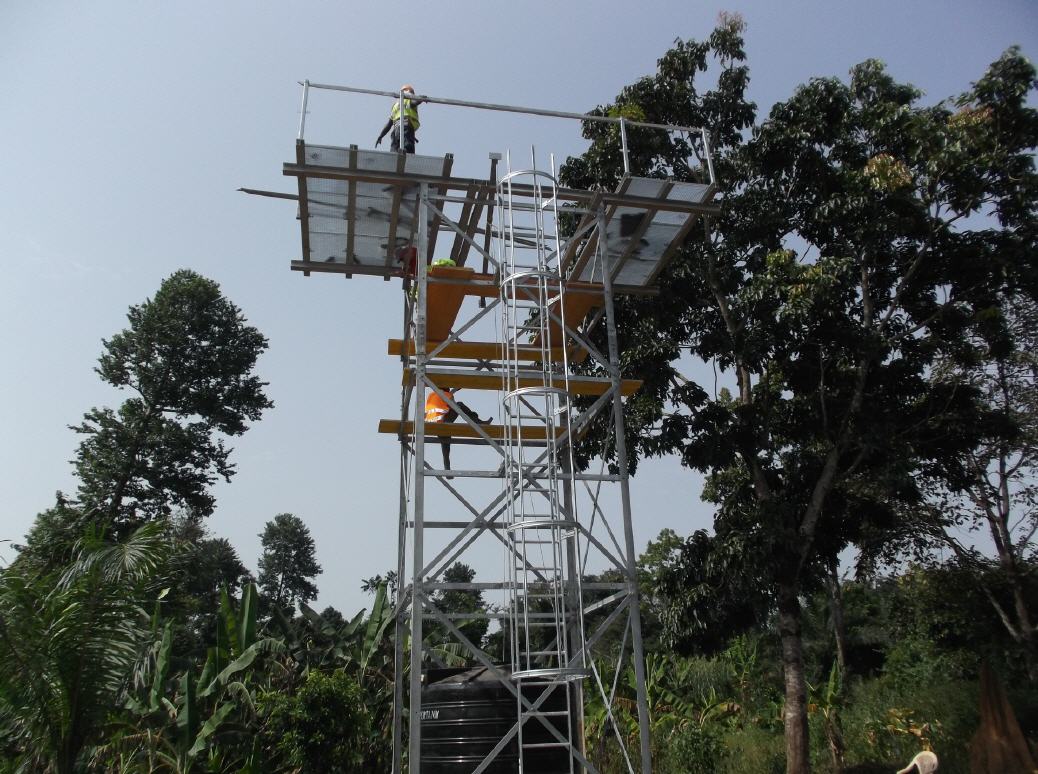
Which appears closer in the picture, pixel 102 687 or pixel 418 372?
pixel 418 372

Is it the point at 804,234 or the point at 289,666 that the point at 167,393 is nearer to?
the point at 289,666

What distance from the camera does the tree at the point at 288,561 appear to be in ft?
202

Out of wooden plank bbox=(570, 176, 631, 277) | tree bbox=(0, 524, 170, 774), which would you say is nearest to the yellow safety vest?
wooden plank bbox=(570, 176, 631, 277)

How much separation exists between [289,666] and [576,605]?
11414 mm

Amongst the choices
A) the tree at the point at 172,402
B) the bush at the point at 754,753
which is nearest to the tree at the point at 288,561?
the tree at the point at 172,402

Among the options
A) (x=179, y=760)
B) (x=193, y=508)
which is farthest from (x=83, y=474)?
(x=179, y=760)

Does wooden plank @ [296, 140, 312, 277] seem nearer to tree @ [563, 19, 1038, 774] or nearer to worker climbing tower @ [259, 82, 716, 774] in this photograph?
worker climbing tower @ [259, 82, 716, 774]

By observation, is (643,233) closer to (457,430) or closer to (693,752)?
(457,430)

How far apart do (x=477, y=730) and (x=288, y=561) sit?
5815cm

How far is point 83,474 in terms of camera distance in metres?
27.4

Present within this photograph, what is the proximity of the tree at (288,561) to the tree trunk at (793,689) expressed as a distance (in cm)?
5163

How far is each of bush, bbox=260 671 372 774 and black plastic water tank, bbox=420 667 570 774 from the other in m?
6.98

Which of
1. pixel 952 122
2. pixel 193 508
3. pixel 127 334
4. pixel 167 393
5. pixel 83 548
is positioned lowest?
pixel 83 548

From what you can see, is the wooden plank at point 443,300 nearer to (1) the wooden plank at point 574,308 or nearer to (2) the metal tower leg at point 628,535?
(1) the wooden plank at point 574,308
